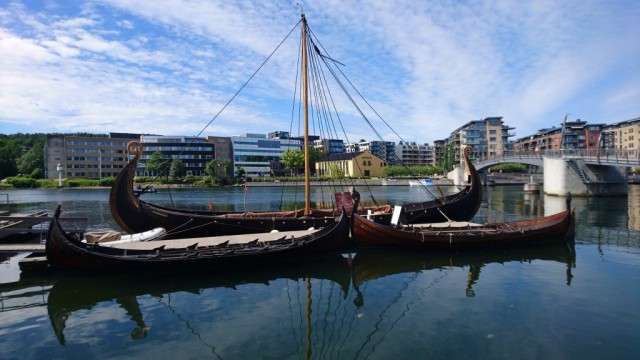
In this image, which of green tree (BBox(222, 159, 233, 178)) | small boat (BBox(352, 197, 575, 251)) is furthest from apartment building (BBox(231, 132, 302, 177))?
small boat (BBox(352, 197, 575, 251))

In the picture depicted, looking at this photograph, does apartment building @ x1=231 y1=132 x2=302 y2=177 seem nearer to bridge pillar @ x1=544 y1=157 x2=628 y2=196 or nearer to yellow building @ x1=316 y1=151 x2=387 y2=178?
yellow building @ x1=316 y1=151 x2=387 y2=178

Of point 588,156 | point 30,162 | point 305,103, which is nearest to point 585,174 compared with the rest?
point 588,156

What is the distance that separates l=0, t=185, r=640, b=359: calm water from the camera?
27.7ft

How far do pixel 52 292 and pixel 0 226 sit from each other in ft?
24.9

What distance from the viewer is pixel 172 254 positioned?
1320 centimetres

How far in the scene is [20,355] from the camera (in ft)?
26.8

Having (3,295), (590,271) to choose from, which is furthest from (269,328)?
(590,271)

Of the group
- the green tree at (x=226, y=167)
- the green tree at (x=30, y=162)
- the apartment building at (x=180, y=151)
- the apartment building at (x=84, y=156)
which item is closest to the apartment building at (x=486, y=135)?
the green tree at (x=226, y=167)

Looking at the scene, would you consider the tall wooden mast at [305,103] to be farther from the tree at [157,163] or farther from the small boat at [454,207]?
the tree at [157,163]

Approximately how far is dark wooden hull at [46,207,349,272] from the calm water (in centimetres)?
60

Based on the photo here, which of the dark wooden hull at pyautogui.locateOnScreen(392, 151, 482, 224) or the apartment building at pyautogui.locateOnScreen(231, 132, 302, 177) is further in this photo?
the apartment building at pyautogui.locateOnScreen(231, 132, 302, 177)

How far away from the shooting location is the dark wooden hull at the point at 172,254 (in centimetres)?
1240

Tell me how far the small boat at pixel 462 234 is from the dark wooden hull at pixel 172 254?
6.79 ft

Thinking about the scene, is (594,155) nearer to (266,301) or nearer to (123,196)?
(266,301)
